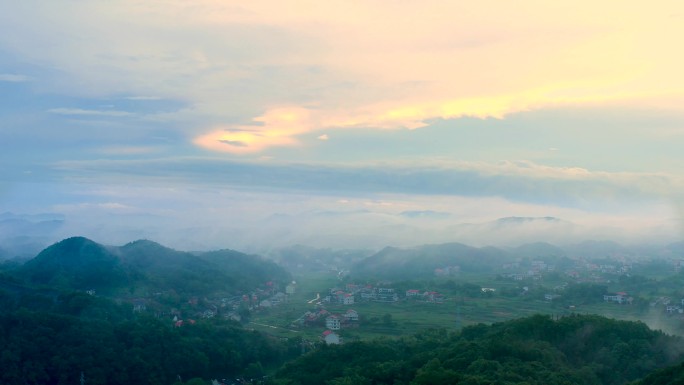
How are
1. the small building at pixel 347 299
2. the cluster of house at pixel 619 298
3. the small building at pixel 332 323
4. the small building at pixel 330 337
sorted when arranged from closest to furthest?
the small building at pixel 330 337, the small building at pixel 332 323, the cluster of house at pixel 619 298, the small building at pixel 347 299

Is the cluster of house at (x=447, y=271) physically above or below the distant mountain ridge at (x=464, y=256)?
below

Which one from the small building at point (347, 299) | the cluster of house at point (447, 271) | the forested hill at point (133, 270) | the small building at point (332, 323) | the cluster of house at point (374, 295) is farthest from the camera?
the cluster of house at point (447, 271)

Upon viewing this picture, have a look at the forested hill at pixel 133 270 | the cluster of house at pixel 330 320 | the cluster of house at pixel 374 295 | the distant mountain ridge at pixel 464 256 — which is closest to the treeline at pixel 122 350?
the cluster of house at pixel 330 320

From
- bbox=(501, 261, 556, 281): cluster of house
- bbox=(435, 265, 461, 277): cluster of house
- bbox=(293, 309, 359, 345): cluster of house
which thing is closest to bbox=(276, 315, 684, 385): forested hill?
bbox=(293, 309, 359, 345): cluster of house

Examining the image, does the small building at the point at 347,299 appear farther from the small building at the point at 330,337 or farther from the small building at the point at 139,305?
the small building at the point at 139,305

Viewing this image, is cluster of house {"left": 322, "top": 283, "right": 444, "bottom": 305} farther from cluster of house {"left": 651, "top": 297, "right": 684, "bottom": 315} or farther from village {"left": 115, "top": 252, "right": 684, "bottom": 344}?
cluster of house {"left": 651, "top": 297, "right": 684, "bottom": 315}
